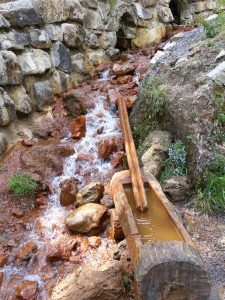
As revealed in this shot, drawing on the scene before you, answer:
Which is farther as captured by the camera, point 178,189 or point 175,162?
point 175,162

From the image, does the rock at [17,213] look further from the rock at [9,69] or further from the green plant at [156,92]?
the green plant at [156,92]

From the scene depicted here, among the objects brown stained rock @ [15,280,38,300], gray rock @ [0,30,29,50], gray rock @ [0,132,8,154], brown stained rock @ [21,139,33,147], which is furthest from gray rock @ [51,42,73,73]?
brown stained rock @ [15,280,38,300]

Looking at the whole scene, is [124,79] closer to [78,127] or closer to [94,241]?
[78,127]

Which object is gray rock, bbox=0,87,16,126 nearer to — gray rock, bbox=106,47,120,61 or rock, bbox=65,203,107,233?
rock, bbox=65,203,107,233

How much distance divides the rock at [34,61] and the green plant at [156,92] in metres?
2.55

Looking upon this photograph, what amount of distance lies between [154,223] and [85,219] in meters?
1.16

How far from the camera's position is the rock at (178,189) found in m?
3.50

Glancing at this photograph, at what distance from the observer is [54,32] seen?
6.38 meters

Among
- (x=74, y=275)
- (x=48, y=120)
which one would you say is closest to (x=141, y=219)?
(x=74, y=275)

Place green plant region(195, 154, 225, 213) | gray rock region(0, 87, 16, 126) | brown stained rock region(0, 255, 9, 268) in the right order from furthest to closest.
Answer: gray rock region(0, 87, 16, 126) → brown stained rock region(0, 255, 9, 268) → green plant region(195, 154, 225, 213)

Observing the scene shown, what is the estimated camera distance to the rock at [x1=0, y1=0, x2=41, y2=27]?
556cm

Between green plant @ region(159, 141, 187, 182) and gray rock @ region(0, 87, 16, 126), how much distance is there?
10.2ft

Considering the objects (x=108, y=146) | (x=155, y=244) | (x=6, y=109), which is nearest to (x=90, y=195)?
(x=108, y=146)

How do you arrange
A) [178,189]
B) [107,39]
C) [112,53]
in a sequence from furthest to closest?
[112,53] < [107,39] < [178,189]
